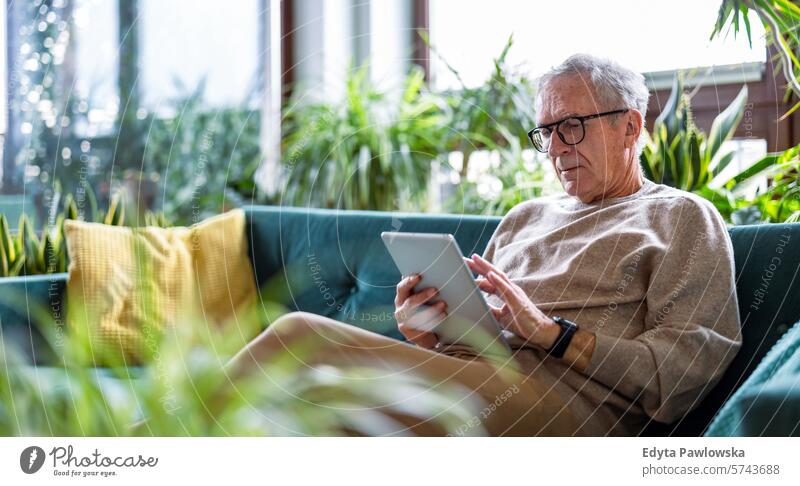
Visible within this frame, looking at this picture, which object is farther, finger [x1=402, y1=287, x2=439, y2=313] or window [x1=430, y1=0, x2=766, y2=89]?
window [x1=430, y1=0, x2=766, y2=89]

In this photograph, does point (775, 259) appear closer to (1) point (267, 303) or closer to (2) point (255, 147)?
(1) point (267, 303)

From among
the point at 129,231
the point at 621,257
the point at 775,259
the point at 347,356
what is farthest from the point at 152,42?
the point at 775,259

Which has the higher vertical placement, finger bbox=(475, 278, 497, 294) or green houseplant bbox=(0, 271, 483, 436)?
green houseplant bbox=(0, 271, 483, 436)

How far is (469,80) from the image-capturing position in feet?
8.41

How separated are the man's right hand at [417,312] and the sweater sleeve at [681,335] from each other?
29 cm

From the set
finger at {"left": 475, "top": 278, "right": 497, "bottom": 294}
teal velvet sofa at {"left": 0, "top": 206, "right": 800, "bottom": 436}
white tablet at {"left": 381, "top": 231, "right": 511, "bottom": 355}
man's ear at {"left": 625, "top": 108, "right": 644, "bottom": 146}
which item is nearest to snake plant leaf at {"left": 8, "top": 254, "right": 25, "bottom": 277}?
teal velvet sofa at {"left": 0, "top": 206, "right": 800, "bottom": 436}

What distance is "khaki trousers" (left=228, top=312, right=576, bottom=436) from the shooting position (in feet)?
4.18

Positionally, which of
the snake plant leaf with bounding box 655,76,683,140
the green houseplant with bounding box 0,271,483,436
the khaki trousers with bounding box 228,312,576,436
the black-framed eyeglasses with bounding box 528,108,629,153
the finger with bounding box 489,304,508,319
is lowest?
the khaki trousers with bounding box 228,312,576,436

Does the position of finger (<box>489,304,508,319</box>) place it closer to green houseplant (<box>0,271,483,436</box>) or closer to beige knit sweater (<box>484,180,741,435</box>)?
beige knit sweater (<box>484,180,741,435</box>)

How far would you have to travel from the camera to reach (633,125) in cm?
143

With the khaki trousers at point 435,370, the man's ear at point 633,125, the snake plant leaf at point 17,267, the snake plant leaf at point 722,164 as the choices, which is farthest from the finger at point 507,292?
the snake plant leaf at point 17,267

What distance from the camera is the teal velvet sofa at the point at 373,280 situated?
4.30 ft

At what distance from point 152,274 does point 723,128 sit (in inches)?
56.5
